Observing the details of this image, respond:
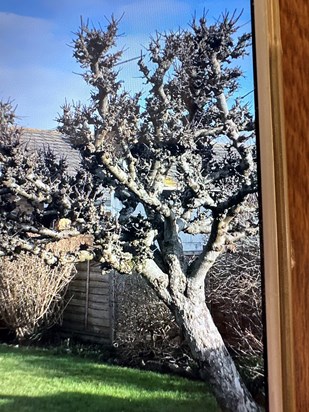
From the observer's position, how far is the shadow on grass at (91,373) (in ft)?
2.20

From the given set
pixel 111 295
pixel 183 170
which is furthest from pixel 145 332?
pixel 183 170

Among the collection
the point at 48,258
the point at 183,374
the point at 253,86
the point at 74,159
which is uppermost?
Result: the point at 253,86

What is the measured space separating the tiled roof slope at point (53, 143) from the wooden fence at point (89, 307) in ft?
0.43

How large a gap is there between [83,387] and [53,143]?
0.30 m

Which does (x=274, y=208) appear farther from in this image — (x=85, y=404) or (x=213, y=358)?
(x=85, y=404)

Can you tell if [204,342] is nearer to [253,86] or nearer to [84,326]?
[84,326]

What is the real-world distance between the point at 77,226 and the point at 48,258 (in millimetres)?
53

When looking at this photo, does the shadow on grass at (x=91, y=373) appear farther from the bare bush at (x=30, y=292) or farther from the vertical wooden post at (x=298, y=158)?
the vertical wooden post at (x=298, y=158)

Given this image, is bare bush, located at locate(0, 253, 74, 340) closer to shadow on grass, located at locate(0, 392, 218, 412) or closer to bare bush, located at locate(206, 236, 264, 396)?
shadow on grass, located at locate(0, 392, 218, 412)

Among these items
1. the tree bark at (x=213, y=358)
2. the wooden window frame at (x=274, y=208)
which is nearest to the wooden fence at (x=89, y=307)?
the tree bark at (x=213, y=358)

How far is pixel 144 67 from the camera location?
0.73 meters

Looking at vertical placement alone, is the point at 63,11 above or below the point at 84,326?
above

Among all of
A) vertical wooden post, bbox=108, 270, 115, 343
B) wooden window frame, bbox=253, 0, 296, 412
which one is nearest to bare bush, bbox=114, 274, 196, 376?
vertical wooden post, bbox=108, 270, 115, 343

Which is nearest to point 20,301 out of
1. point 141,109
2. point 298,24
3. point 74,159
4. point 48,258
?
point 48,258
